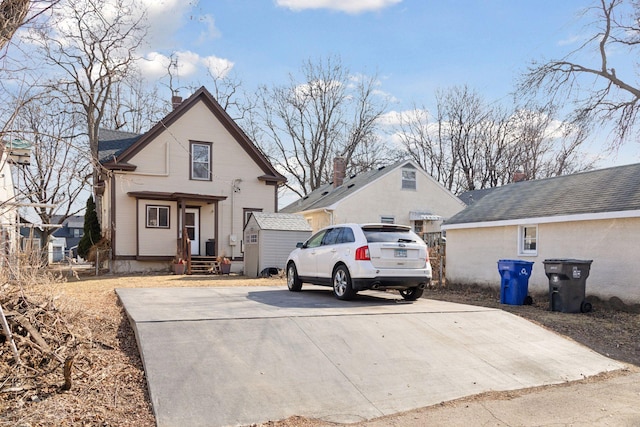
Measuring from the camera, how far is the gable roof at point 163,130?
70.2 ft

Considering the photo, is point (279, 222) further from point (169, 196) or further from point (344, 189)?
point (344, 189)

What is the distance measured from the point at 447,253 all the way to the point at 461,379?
440 inches

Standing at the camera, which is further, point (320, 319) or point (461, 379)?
point (320, 319)

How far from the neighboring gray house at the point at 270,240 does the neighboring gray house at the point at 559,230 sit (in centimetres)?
572

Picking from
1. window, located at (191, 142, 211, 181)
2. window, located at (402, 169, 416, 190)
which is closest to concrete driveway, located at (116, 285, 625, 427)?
window, located at (191, 142, 211, 181)

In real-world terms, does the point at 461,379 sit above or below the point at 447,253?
below

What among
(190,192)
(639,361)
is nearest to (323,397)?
(639,361)

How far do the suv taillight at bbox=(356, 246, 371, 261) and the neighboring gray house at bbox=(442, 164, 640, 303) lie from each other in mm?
6101

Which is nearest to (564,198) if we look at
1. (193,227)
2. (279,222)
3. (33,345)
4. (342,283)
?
(342,283)

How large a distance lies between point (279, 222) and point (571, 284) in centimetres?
1105

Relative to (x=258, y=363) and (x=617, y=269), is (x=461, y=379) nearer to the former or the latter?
(x=258, y=363)

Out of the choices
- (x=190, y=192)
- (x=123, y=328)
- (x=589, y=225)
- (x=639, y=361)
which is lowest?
(x=639, y=361)

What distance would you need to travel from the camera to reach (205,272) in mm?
21375

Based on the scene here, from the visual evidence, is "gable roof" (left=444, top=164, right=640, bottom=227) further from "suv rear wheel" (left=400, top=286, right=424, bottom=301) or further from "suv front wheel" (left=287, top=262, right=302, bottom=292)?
"suv front wheel" (left=287, top=262, right=302, bottom=292)
